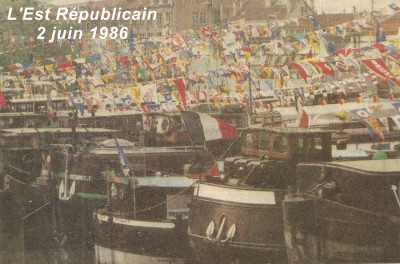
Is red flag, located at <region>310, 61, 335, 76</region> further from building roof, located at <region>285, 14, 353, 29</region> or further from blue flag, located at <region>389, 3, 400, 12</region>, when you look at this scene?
blue flag, located at <region>389, 3, 400, 12</region>

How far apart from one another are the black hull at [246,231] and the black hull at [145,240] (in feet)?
1.27

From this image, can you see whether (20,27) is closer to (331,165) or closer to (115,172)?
(115,172)

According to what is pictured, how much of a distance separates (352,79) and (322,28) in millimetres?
459

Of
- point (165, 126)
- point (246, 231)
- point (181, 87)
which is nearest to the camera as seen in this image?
point (246, 231)

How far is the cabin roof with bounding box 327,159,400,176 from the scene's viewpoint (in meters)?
5.20

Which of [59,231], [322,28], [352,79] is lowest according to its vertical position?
[59,231]

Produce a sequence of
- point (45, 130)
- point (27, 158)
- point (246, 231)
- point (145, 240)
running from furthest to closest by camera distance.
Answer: point (45, 130) → point (27, 158) → point (145, 240) → point (246, 231)

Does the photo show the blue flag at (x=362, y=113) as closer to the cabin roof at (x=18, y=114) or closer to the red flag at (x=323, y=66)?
the red flag at (x=323, y=66)

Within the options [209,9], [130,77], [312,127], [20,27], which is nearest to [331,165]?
[312,127]

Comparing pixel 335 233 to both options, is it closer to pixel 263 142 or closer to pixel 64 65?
pixel 263 142

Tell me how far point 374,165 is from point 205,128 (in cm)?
129

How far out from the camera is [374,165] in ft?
17.5

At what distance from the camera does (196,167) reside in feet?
19.5

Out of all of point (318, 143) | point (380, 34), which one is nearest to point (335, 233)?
point (318, 143)
